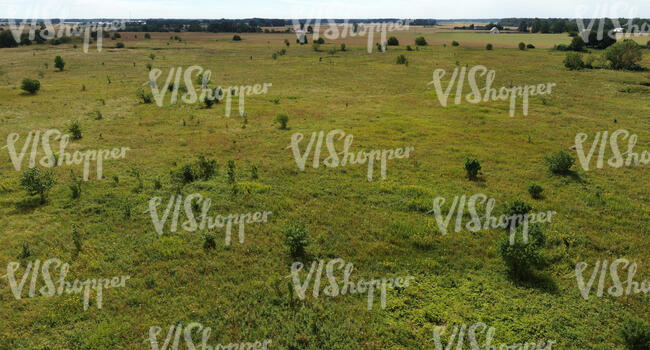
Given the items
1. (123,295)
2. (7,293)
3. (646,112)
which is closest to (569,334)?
(123,295)

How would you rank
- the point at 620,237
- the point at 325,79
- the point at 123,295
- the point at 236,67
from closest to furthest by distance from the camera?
the point at 123,295
the point at 620,237
the point at 325,79
the point at 236,67

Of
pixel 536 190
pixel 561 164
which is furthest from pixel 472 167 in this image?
pixel 561 164

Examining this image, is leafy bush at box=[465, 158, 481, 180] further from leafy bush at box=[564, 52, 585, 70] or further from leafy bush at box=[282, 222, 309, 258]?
leafy bush at box=[564, 52, 585, 70]

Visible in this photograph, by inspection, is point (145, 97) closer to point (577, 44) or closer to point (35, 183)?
point (35, 183)

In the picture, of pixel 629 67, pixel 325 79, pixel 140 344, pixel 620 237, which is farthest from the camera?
pixel 629 67

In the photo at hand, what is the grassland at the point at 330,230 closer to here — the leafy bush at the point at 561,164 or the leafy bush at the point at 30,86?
the leafy bush at the point at 561,164

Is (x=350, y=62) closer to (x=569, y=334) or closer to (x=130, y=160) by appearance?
(x=130, y=160)

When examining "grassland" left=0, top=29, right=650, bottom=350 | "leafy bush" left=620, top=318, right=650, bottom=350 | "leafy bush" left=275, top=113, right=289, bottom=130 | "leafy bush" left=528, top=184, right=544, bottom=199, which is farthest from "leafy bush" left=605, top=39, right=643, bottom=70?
"leafy bush" left=620, top=318, right=650, bottom=350
